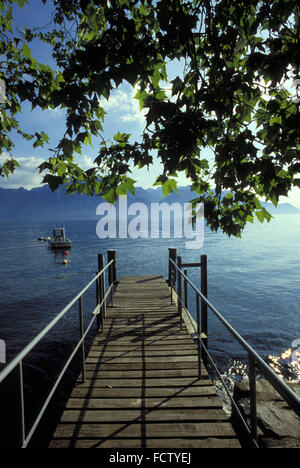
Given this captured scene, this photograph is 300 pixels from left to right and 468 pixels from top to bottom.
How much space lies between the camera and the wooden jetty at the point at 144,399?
3179 mm

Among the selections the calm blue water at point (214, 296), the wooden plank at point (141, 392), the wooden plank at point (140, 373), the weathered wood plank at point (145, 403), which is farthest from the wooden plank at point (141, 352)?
the calm blue water at point (214, 296)

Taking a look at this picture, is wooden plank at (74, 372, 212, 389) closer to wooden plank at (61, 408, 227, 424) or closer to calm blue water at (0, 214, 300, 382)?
wooden plank at (61, 408, 227, 424)

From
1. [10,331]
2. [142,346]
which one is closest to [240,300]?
[10,331]

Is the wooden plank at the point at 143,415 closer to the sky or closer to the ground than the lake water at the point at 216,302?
closer to the sky

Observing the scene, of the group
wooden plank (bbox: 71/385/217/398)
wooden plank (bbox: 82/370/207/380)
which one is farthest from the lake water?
wooden plank (bbox: 71/385/217/398)

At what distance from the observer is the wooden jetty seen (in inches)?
125

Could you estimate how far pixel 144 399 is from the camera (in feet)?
12.8

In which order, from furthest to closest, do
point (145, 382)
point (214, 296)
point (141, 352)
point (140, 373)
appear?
point (214, 296) → point (141, 352) → point (140, 373) → point (145, 382)

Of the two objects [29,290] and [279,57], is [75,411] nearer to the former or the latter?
[279,57]

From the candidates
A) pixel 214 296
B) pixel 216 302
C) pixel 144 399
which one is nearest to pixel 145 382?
pixel 144 399

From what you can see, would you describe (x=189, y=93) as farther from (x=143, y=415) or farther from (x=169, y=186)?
(x=143, y=415)

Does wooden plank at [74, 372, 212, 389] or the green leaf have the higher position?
the green leaf

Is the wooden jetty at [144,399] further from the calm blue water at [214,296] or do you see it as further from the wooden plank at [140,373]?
the calm blue water at [214,296]

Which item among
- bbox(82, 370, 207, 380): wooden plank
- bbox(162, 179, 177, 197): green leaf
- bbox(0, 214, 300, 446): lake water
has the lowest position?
bbox(0, 214, 300, 446): lake water
